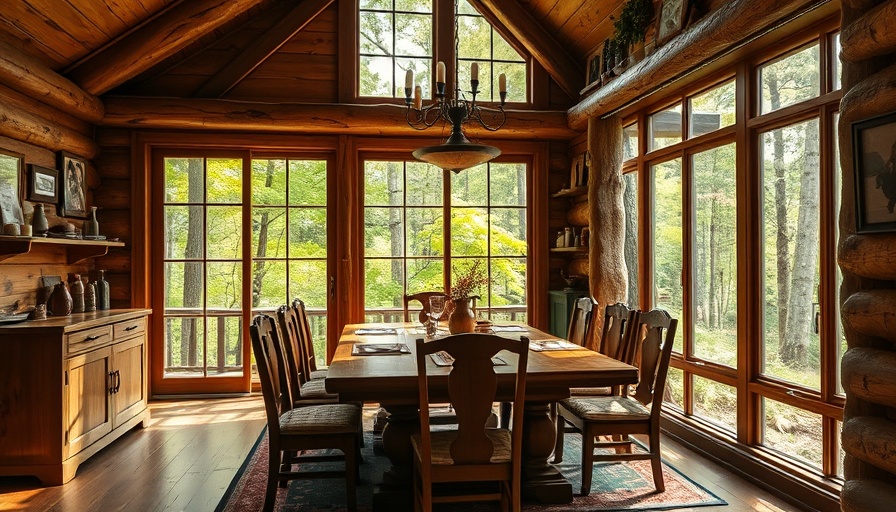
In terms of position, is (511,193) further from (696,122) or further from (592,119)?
(696,122)

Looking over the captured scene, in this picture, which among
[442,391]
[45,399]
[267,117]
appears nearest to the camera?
[442,391]

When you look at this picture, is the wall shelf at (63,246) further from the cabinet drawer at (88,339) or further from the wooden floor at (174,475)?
the wooden floor at (174,475)

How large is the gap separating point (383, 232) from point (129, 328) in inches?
96.1

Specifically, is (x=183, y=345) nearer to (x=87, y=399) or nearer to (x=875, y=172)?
(x=87, y=399)

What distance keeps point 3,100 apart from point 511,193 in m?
4.29

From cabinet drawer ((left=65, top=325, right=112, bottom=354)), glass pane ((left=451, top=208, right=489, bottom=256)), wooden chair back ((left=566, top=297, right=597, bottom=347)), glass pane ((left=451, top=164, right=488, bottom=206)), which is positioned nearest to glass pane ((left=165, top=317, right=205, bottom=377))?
cabinet drawer ((left=65, top=325, right=112, bottom=354))

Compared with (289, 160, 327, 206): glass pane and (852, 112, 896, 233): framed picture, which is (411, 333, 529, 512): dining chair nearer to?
(852, 112, 896, 233): framed picture

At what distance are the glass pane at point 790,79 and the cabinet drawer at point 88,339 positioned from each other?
447 cm

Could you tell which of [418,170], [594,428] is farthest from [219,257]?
[594,428]

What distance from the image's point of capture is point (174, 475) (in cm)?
377

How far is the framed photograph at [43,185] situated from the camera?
15.1 feet

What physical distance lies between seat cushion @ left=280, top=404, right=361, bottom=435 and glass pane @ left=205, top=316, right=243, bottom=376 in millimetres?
2835

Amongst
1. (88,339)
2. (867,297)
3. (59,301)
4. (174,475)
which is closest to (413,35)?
(59,301)

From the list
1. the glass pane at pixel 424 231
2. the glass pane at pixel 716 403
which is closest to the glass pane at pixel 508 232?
the glass pane at pixel 424 231
